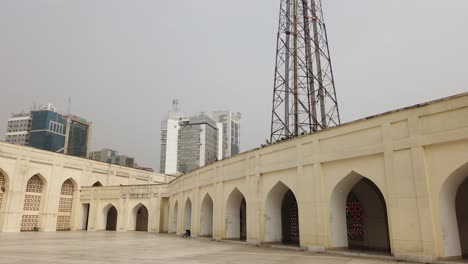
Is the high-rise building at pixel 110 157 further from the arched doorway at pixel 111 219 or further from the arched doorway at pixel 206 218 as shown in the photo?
the arched doorway at pixel 206 218

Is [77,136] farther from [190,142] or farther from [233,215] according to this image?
[233,215]

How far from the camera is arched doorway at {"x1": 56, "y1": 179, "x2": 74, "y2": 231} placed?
1407 inches

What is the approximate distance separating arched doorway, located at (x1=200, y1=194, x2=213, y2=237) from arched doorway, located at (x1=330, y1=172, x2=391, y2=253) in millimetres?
9530

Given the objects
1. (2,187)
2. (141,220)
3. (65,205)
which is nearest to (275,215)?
(2,187)

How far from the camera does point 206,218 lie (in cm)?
2298

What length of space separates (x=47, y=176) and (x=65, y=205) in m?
4.04

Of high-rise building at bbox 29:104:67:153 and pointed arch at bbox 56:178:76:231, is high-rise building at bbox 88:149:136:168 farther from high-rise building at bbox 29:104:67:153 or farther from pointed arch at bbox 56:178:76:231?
pointed arch at bbox 56:178:76:231

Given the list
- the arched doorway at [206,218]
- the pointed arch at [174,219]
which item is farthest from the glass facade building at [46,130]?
the arched doorway at [206,218]

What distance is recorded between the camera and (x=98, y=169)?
39.3 meters

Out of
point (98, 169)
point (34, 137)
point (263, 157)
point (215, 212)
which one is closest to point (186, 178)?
point (215, 212)

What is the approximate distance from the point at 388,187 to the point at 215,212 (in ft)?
37.3

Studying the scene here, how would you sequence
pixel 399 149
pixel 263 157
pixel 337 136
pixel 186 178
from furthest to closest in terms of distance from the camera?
pixel 186 178, pixel 263 157, pixel 337 136, pixel 399 149

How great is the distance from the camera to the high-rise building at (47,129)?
116500mm

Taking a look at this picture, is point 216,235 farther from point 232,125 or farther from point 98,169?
point 232,125
